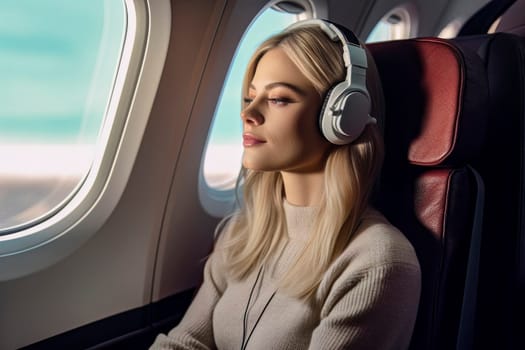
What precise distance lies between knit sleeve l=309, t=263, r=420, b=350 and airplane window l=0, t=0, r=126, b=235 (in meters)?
0.94

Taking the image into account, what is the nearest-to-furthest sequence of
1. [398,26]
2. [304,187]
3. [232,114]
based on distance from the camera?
[304,187], [232,114], [398,26]

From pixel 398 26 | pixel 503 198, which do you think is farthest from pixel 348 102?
pixel 398 26

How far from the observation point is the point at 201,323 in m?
1.36

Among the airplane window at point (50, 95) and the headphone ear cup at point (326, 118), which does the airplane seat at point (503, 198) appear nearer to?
the headphone ear cup at point (326, 118)

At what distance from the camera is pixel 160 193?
5.56 feet

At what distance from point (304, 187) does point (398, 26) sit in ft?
7.21

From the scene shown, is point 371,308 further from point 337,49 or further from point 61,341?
point 61,341

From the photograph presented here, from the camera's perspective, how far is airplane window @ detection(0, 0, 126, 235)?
1391mm

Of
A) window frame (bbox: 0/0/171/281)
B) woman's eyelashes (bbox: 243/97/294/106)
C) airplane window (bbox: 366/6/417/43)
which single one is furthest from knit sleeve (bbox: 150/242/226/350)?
airplane window (bbox: 366/6/417/43)

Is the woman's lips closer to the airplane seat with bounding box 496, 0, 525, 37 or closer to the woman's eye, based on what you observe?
the woman's eye

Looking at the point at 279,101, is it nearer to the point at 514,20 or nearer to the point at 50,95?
the point at 50,95

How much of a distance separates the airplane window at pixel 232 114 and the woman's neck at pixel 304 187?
1.99 ft

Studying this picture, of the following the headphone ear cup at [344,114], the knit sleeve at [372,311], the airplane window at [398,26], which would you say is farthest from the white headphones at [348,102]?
the airplane window at [398,26]

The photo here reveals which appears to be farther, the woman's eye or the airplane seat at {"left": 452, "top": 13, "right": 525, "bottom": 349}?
the airplane seat at {"left": 452, "top": 13, "right": 525, "bottom": 349}
